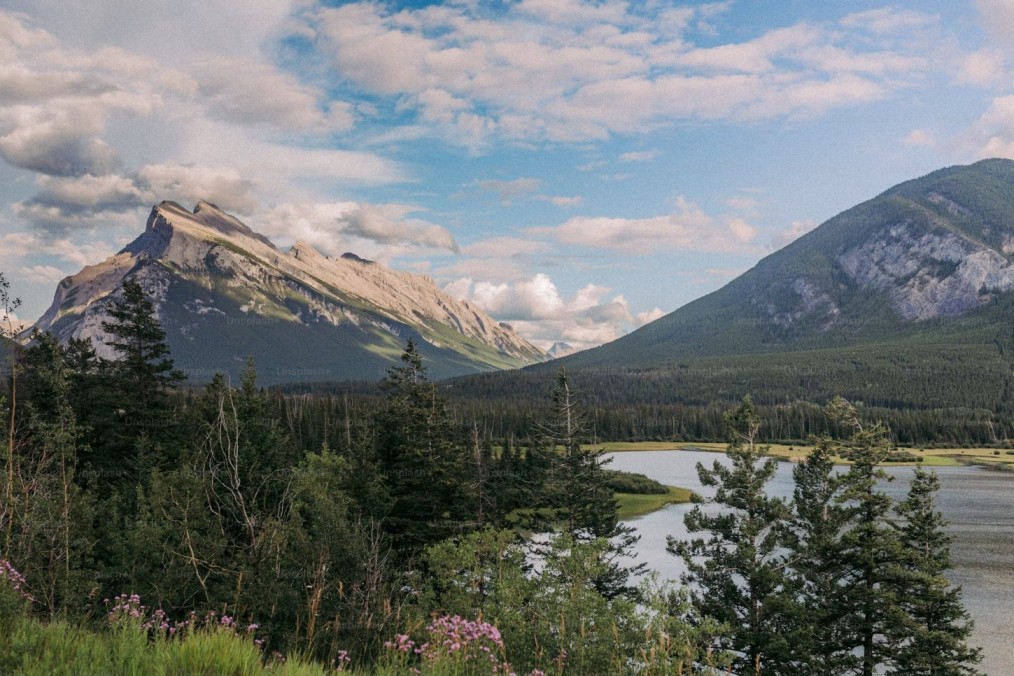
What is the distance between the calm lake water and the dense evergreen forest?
5334 millimetres

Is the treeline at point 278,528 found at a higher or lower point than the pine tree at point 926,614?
higher

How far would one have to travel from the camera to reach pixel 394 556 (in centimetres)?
3319

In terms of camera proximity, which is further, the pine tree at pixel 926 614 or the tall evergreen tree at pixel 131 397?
the tall evergreen tree at pixel 131 397

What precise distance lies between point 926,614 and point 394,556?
2508cm

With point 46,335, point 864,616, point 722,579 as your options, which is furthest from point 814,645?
point 46,335

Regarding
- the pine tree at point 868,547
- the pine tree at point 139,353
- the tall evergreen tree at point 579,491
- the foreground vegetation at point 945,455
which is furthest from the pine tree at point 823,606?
the foreground vegetation at point 945,455

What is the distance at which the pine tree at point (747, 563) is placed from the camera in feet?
97.1

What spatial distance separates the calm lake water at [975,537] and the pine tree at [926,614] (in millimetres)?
3476

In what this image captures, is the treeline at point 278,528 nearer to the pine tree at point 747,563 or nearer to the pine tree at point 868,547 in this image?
the pine tree at point 747,563

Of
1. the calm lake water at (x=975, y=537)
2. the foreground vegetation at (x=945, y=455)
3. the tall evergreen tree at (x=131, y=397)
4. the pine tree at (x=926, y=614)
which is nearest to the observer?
the pine tree at (x=926, y=614)

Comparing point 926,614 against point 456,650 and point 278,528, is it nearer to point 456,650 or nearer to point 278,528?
point 278,528

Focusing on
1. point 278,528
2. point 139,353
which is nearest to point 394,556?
point 278,528

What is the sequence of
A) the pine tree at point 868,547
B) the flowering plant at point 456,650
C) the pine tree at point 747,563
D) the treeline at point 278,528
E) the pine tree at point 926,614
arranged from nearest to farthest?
1. the flowering plant at point 456,650
2. the treeline at point 278,528
3. the pine tree at point 926,614
4. the pine tree at point 868,547
5. the pine tree at point 747,563

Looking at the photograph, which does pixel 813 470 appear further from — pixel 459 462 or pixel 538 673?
pixel 538 673
